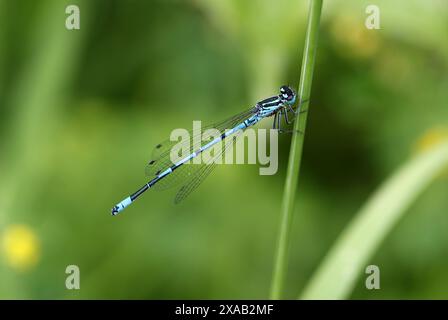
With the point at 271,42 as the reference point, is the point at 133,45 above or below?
above

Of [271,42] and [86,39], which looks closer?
[271,42]

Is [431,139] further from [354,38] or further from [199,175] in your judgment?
[199,175]

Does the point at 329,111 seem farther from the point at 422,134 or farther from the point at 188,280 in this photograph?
the point at 188,280

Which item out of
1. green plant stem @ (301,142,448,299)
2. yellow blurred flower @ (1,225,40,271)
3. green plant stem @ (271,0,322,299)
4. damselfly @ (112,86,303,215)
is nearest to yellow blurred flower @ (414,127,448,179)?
green plant stem @ (301,142,448,299)

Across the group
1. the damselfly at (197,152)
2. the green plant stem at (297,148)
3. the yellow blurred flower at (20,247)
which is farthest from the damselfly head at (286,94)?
the yellow blurred flower at (20,247)

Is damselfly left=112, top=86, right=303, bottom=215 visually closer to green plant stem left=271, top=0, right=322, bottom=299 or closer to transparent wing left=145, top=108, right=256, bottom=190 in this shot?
transparent wing left=145, top=108, right=256, bottom=190

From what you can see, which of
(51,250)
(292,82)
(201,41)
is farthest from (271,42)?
(51,250)
